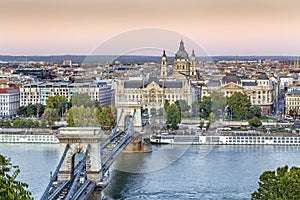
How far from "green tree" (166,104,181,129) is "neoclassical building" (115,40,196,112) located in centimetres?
11

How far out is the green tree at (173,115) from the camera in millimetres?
8703

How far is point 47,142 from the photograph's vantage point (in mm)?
12758

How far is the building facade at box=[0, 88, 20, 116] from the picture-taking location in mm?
18250

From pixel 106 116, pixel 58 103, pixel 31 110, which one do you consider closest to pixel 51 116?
pixel 58 103

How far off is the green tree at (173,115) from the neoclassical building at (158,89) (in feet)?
0.37

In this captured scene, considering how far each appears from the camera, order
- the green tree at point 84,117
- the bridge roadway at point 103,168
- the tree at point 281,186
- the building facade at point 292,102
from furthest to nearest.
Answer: the building facade at point 292,102, the green tree at point 84,117, the bridge roadway at point 103,168, the tree at point 281,186

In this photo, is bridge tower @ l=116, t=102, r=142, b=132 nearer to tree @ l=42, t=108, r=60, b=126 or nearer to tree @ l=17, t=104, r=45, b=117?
tree @ l=42, t=108, r=60, b=126

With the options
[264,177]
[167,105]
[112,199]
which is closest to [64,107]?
[167,105]

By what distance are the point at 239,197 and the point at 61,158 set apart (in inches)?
80.5

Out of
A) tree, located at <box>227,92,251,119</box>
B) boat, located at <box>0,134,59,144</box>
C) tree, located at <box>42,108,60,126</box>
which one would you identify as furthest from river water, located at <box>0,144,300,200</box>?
tree, located at <box>227,92,251,119</box>

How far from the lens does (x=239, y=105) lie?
54.7 feet

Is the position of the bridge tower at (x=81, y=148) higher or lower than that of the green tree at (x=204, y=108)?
lower

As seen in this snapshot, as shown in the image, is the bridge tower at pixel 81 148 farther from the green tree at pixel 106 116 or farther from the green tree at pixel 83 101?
the green tree at pixel 106 116

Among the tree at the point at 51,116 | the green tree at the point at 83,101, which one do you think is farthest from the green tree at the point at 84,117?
the tree at the point at 51,116
